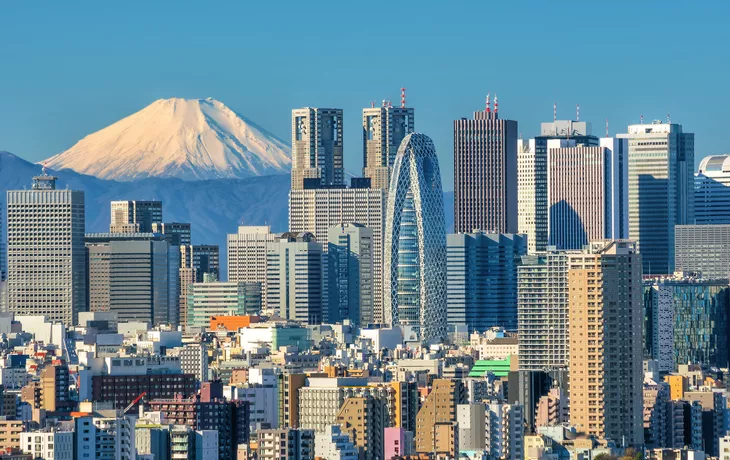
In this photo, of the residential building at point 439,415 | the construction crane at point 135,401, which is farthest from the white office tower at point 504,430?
the construction crane at point 135,401

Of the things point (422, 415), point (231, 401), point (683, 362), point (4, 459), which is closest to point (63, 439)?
point (4, 459)

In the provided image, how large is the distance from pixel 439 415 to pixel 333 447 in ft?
59.6

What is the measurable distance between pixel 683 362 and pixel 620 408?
54.1 m

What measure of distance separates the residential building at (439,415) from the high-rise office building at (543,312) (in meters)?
14.2

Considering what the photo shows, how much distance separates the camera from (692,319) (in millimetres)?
176625

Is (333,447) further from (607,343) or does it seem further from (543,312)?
(543,312)

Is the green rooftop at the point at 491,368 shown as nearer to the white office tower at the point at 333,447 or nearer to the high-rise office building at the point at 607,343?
the high-rise office building at the point at 607,343

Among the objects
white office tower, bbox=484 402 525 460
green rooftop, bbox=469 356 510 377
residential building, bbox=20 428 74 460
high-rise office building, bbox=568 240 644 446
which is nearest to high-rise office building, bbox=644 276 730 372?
green rooftop, bbox=469 356 510 377

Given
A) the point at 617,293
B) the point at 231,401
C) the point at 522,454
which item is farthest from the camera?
the point at 617,293

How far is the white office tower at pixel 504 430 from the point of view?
10631 cm

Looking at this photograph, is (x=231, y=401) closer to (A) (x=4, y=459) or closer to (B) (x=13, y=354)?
(A) (x=4, y=459)

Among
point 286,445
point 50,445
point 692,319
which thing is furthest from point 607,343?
point 692,319

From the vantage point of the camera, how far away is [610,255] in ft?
406

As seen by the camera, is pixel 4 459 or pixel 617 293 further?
pixel 617 293
